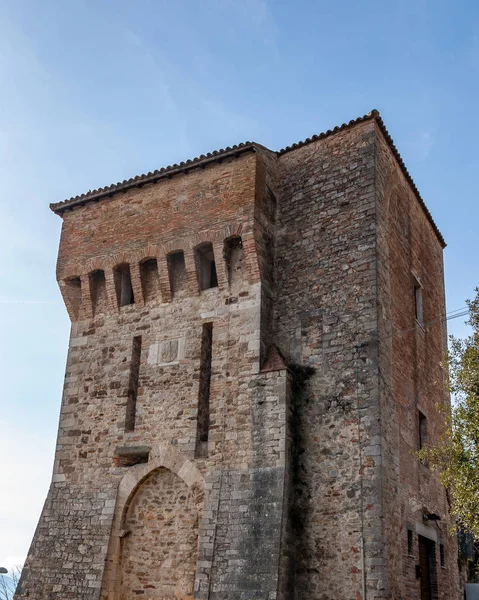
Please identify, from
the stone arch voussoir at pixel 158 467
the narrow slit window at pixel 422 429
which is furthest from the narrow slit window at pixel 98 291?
the narrow slit window at pixel 422 429

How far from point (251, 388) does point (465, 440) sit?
146 inches

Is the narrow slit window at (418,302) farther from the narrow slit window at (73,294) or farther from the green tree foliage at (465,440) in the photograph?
the narrow slit window at (73,294)

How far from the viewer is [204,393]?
42.6 ft

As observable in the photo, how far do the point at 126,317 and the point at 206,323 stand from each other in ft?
6.76

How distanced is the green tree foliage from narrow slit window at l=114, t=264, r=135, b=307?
22.3 feet

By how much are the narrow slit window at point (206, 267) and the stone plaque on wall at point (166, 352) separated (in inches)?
48.6

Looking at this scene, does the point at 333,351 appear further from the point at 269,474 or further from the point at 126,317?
the point at 126,317

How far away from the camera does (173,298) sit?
14.0 m

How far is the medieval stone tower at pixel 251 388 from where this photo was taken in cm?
1118

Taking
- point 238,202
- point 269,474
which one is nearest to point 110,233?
point 238,202

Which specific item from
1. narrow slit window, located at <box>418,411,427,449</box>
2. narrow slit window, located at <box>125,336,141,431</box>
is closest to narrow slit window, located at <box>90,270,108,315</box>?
narrow slit window, located at <box>125,336,141,431</box>

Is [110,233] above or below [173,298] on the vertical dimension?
above

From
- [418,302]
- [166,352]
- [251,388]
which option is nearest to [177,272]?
[166,352]

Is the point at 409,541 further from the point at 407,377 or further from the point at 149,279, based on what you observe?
the point at 149,279
